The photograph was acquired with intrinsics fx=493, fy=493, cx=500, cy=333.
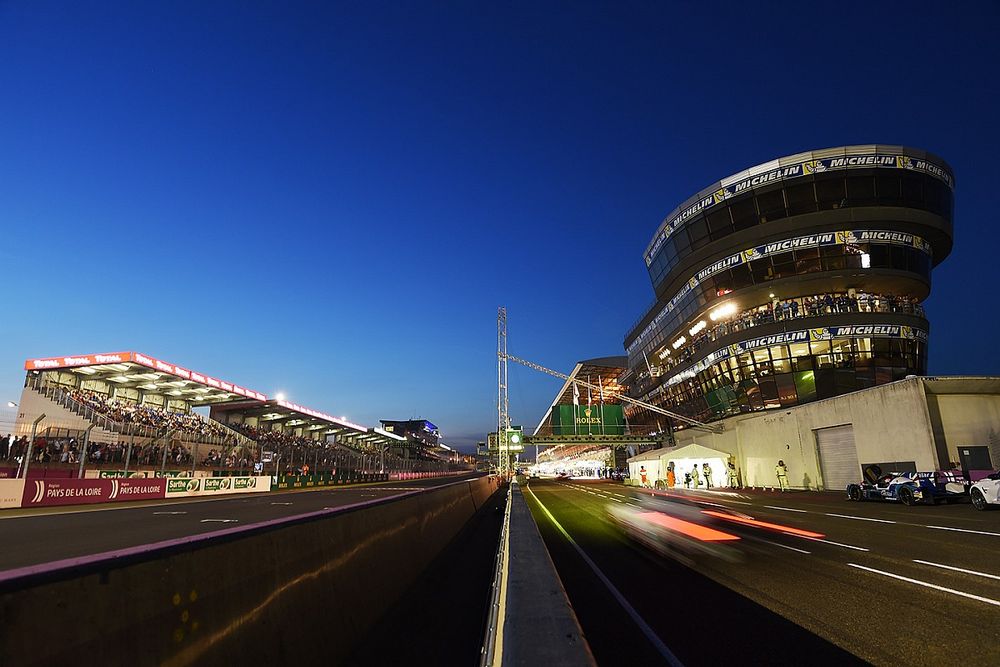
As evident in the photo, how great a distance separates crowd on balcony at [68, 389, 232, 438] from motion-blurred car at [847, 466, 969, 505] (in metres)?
41.6

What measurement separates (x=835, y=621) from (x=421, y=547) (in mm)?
6082

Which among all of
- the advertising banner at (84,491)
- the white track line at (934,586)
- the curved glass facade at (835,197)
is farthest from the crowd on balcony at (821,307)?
the advertising banner at (84,491)

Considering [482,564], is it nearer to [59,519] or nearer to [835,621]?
[835,621]

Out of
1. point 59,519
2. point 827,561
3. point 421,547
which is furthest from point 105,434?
point 827,561

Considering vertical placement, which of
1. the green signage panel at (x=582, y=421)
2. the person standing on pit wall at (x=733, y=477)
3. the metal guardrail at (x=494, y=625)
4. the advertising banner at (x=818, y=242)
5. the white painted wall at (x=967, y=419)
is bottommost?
the person standing on pit wall at (x=733, y=477)

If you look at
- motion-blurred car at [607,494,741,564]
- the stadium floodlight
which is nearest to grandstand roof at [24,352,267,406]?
the stadium floodlight

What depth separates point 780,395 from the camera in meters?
42.0

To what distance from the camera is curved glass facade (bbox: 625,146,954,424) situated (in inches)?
1545

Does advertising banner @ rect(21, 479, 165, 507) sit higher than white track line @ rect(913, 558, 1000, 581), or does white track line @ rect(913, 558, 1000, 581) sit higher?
advertising banner @ rect(21, 479, 165, 507)

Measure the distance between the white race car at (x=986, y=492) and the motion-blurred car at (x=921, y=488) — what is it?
265 centimetres

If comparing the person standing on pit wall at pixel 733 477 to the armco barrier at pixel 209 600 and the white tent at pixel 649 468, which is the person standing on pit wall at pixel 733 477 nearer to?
the white tent at pixel 649 468

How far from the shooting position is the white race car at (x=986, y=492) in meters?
17.4

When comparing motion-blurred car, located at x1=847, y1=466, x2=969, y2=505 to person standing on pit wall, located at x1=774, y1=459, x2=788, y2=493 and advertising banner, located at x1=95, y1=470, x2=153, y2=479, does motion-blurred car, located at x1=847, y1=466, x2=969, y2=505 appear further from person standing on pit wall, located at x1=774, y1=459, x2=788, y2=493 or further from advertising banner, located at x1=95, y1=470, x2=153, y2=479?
advertising banner, located at x1=95, y1=470, x2=153, y2=479

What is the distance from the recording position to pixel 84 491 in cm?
2197
